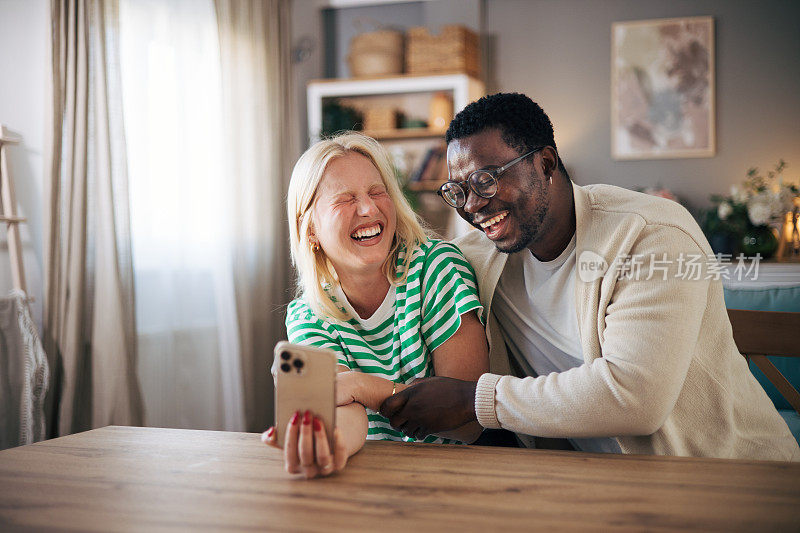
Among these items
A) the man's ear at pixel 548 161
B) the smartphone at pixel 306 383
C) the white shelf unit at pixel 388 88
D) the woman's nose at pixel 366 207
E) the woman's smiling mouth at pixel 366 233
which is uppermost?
the white shelf unit at pixel 388 88

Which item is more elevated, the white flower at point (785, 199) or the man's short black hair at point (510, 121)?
the man's short black hair at point (510, 121)

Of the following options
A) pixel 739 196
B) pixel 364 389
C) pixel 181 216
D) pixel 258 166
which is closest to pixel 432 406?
pixel 364 389

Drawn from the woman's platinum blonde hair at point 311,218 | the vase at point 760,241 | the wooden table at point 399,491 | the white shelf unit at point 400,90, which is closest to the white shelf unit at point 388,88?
the white shelf unit at point 400,90

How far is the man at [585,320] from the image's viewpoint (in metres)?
1.23

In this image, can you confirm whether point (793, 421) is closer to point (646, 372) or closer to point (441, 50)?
point (646, 372)

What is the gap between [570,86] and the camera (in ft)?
15.3

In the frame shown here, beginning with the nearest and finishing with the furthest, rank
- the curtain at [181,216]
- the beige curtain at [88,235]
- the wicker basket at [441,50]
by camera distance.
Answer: the beige curtain at [88,235], the curtain at [181,216], the wicker basket at [441,50]

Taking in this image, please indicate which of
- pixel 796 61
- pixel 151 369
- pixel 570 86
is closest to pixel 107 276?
pixel 151 369

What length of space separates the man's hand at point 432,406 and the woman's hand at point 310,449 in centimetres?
30

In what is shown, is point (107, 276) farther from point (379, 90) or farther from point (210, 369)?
point (379, 90)

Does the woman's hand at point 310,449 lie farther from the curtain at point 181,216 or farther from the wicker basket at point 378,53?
the wicker basket at point 378,53

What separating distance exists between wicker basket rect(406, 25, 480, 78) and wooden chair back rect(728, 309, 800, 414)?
3.08 metres

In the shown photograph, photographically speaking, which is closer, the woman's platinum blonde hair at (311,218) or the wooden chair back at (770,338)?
the wooden chair back at (770,338)

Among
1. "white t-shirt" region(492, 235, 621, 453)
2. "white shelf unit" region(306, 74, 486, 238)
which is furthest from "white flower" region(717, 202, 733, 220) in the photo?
"white t-shirt" region(492, 235, 621, 453)
